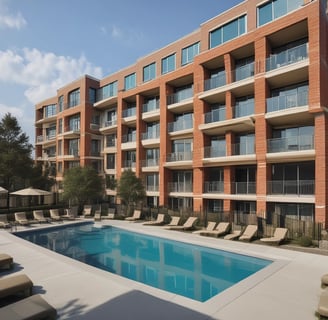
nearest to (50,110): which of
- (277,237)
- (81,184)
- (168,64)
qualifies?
(81,184)

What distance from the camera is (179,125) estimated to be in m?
26.0

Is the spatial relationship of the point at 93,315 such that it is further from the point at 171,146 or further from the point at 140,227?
the point at 171,146

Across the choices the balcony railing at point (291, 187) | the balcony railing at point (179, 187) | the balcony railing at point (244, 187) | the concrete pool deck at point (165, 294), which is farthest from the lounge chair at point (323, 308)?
the balcony railing at point (179, 187)

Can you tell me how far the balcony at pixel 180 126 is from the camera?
25.2 meters

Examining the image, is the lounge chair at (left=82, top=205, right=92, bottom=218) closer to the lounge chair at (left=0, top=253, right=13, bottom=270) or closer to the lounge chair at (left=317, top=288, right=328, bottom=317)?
the lounge chair at (left=0, top=253, right=13, bottom=270)

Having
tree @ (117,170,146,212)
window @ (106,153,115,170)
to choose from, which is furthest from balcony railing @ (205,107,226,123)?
window @ (106,153,115,170)

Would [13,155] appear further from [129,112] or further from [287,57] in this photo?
[287,57]

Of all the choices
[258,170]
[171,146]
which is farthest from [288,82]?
[171,146]

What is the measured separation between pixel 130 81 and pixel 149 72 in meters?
3.11

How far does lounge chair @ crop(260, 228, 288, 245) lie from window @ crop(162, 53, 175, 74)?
1839 cm

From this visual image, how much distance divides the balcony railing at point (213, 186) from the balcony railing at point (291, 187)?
4.05 metres

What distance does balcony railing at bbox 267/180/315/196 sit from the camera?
60.0ft

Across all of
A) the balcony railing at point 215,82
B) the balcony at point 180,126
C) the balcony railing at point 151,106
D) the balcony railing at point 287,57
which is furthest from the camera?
the balcony railing at point 151,106

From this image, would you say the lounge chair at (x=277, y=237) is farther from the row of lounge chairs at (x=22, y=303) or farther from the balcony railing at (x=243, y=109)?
the row of lounge chairs at (x=22, y=303)
